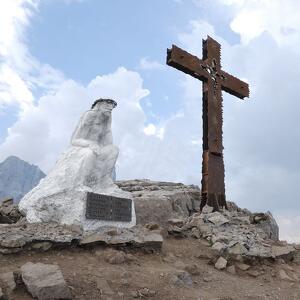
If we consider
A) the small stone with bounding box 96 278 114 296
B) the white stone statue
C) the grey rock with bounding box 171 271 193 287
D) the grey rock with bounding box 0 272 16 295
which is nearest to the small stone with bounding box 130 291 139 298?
the small stone with bounding box 96 278 114 296

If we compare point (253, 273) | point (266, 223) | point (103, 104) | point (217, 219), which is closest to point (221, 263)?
point (253, 273)

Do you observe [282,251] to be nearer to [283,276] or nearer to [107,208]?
[283,276]

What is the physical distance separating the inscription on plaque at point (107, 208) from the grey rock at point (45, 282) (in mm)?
3129

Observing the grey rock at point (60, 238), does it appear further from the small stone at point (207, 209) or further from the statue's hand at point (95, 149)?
the small stone at point (207, 209)

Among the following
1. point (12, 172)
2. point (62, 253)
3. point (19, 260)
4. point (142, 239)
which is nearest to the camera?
point (19, 260)

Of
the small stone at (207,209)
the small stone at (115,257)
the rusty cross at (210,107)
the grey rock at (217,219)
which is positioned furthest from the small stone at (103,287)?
the rusty cross at (210,107)

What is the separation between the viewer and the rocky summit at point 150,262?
5671mm

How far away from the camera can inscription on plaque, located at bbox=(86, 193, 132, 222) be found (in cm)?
888

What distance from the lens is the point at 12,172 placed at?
5638cm

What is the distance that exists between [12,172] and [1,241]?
52.4m

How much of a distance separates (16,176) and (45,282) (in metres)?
53.0

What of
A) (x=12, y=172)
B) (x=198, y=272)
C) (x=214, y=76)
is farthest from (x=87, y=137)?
(x=12, y=172)

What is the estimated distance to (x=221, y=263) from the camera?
805 cm

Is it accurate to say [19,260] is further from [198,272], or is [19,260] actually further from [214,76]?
[214,76]
